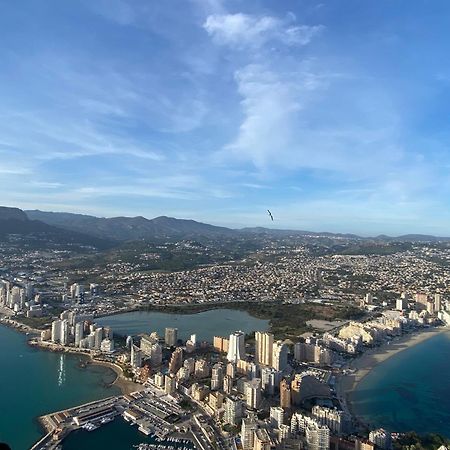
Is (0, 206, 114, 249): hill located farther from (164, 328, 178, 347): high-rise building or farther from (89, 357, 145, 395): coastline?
(89, 357, 145, 395): coastline

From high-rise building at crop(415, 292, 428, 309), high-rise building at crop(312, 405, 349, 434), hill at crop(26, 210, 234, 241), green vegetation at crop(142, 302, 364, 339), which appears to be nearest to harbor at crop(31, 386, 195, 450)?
high-rise building at crop(312, 405, 349, 434)

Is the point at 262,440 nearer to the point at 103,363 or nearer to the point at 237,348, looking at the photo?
the point at 237,348

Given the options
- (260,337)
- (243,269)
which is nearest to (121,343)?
(260,337)

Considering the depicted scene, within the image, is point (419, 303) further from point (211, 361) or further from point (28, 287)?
point (28, 287)

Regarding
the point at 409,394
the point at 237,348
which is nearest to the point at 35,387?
the point at 237,348

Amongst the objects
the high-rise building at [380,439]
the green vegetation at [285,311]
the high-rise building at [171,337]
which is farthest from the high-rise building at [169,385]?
the green vegetation at [285,311]
